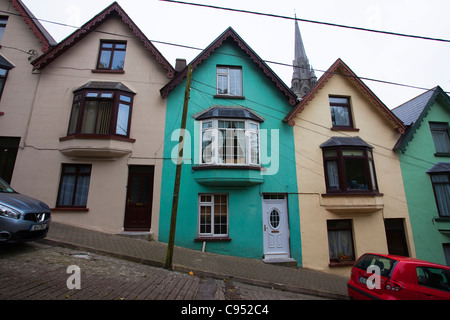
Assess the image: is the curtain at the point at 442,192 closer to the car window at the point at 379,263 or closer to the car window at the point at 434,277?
the car window at the point at 434,277

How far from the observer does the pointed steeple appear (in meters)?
41.8

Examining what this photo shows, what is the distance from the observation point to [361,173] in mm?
10883

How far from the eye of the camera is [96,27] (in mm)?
11508

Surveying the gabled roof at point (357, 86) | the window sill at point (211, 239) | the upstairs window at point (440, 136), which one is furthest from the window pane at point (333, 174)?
the upstairs window at point (440, 136)

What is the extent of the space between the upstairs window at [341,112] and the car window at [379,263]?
7486mm

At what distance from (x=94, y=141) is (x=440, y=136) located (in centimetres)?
1847

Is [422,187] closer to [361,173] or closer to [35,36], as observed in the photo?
[361,173]

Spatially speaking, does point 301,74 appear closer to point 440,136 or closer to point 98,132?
point 440,136

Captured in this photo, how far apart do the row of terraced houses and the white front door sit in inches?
2.0

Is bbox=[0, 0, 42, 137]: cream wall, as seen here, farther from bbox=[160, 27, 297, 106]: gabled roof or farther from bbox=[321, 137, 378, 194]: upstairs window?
bbox=[321, 137, 378, 194]: upstairs window

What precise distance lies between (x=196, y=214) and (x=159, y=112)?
Answer: 537 cm

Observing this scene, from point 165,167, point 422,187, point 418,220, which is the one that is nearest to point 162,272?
point 165,167

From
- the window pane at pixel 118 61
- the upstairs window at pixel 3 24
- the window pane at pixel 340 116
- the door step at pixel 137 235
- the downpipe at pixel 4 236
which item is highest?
the upstairs window at pixel 3 24

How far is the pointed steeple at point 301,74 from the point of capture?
4181 centimetres
